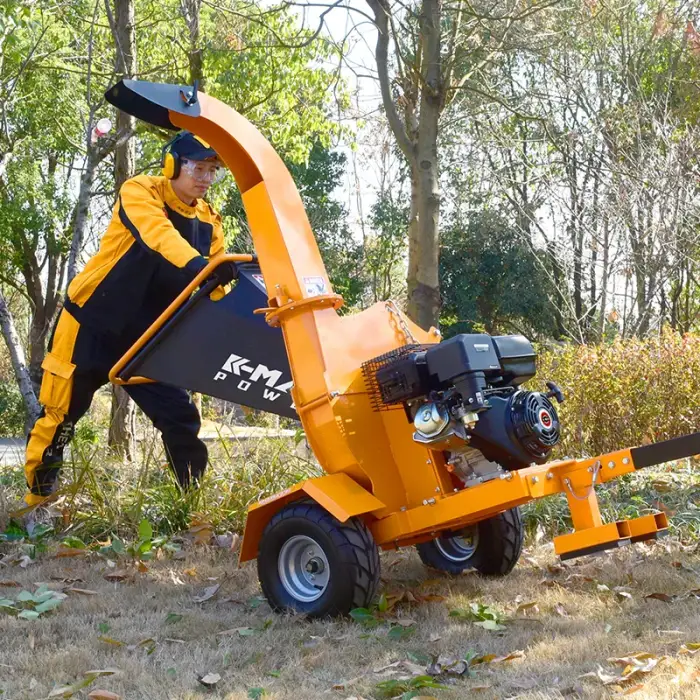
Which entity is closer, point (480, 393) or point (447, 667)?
point (447, 667)

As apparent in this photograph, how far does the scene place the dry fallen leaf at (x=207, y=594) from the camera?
158 inches

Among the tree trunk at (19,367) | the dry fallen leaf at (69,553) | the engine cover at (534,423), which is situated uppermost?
the tree trunk at (19,367)

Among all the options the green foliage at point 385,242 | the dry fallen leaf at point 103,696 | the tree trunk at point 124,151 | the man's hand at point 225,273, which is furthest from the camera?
the green foliage at point 385,242

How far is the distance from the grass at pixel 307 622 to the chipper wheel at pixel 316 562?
94mm

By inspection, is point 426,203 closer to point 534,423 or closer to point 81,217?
point 81,217

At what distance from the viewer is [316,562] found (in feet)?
12.0

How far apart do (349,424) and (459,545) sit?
1.04 meters

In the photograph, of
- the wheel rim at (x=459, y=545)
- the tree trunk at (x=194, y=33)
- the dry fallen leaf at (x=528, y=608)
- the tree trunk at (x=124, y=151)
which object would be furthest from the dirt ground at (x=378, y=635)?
the tree trunk at (x=194, y=33)

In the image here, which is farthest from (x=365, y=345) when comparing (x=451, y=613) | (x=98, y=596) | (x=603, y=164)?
(x=603, y=164)

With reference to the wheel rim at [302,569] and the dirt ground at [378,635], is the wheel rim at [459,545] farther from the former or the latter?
the wheel rim at [302,569]

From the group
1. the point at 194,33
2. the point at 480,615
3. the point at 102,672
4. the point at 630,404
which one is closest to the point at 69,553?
the point at 102,672

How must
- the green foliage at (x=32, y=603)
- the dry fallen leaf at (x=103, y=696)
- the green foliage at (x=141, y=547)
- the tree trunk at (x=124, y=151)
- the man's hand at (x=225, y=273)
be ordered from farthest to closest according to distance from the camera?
the tree trunk at (x=124, y=151), the green foliage at (x=141, y=547), the man's hand at (x=225, y=273), the green foliage at (x=32, y=603), the dry fallen leaf at (x=103, y=696)

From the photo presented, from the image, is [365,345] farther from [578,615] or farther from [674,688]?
[674,688]

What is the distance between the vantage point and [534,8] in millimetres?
6723
